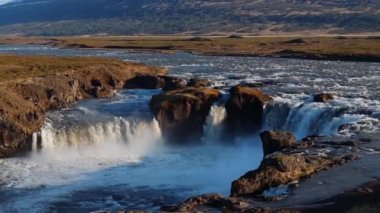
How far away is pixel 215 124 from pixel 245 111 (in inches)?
90.3

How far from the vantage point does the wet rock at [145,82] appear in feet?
172

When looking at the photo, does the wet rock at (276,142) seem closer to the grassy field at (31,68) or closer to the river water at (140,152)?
the river water at (140,152)

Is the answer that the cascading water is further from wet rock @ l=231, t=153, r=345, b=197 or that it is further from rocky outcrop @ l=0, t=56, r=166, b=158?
rocky outcrop @ l=0, t=56, r=166, b=158

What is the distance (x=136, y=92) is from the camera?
51.4 m

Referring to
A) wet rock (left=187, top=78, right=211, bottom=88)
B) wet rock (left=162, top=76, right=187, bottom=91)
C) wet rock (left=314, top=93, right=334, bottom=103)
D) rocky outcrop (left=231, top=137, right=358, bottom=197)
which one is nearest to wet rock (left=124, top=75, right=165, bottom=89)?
wet rock (left=162, top=76, right=187, bottom=91)

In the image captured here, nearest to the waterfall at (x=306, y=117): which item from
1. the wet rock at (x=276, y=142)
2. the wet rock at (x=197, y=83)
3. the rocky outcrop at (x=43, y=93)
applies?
the wet rock at (x=276, y=142)

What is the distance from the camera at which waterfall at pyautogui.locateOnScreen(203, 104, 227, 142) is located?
1624 inches

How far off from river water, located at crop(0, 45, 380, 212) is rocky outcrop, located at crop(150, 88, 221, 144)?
61 cm

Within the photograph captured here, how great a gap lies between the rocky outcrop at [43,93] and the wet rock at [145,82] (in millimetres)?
796

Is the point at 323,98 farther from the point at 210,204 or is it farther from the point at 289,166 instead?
the point at 210,204

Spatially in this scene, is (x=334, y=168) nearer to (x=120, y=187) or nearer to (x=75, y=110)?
(x=120, y=187)

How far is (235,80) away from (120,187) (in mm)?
25804

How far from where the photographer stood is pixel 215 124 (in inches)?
1636

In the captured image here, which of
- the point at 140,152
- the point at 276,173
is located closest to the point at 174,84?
the point at 140,152
